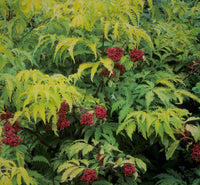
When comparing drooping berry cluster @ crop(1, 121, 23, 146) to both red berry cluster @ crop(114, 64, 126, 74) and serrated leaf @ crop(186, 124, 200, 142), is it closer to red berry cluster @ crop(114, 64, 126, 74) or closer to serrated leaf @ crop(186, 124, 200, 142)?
red berry cluster @ crop(114, 64, 126, 74)

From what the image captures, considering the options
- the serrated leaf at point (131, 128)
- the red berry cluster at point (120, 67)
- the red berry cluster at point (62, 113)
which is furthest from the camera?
the red berry cluster at point (120, 67)

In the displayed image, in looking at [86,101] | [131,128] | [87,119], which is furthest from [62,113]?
[131,128]

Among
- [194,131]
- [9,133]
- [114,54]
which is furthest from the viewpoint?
[194,131]

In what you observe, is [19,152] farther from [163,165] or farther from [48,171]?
[163,165]

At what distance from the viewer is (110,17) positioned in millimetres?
2057

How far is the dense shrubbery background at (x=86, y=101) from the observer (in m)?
1.82

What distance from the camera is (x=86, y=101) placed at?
219 centimetres

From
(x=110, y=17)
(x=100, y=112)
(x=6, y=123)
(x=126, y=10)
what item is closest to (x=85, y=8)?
(x=110, y=17)

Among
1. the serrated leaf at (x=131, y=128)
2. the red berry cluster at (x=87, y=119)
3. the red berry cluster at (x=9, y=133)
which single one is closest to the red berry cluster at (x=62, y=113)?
the red berry cluster at (x=87, y=119)

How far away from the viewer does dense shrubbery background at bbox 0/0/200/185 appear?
5.97 ft

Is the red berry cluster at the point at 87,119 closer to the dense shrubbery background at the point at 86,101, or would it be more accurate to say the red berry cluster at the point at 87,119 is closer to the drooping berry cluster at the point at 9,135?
the dense shrubbery background at the point at 86,101

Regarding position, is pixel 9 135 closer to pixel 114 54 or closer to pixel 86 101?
pixel 86 101

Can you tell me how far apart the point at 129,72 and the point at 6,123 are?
4.60ft

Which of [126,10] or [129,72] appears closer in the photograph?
[126,10]
